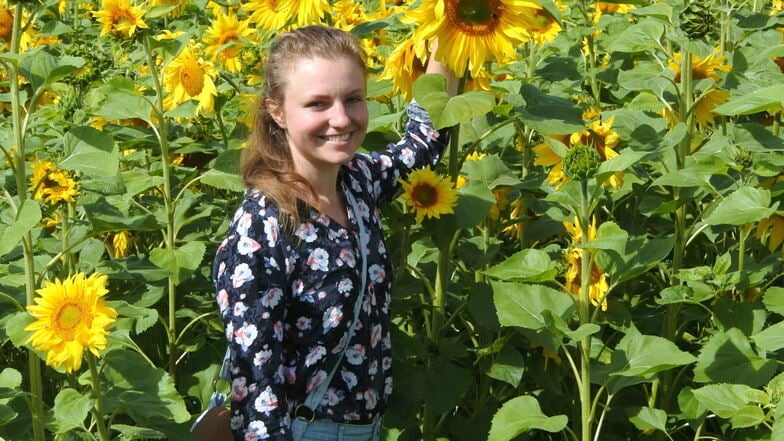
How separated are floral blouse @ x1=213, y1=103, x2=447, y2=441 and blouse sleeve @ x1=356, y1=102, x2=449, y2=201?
15 centimetres

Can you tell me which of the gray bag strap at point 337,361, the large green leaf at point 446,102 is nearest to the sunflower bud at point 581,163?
the large green leaf at point 446,102

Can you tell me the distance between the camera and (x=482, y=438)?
268 centimetres

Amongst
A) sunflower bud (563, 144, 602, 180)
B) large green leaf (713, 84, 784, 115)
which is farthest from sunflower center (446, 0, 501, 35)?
large green leaf (713, 84, 784, 115)

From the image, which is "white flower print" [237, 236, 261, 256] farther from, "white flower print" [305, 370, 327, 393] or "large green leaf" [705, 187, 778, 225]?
"large green leaf" [705, 187, 778, 225]

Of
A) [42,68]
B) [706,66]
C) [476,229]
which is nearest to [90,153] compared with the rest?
[42,68]

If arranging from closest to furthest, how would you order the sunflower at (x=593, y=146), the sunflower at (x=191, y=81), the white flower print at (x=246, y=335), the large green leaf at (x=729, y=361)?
the white flower print at (x=246, y=335) → the large green leaf at (x=729, y=361) → the sunflower at (x=593, y=146) → the sunflower at (x=191, y=81)

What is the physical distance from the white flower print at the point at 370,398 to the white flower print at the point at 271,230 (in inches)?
13.8

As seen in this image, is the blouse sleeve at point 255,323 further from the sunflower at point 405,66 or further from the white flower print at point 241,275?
the sunflower at point 405,66

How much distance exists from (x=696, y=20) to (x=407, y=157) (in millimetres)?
687

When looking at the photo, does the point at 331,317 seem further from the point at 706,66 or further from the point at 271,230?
the point at 706,66

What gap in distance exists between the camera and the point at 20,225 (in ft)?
6.89

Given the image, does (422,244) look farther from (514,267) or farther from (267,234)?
(267,234)

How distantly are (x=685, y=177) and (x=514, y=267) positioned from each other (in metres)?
0.46

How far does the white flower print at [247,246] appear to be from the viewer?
79.0 inches
